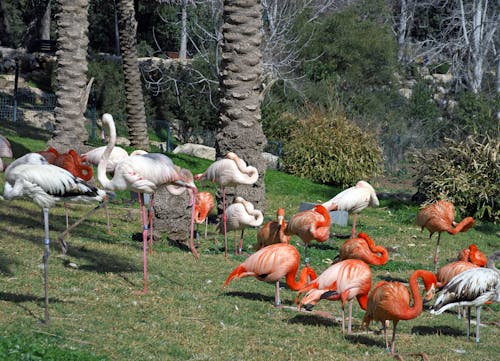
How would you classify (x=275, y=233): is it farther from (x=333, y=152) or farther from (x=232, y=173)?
(x=333, y=152)

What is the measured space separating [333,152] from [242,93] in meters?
7.81

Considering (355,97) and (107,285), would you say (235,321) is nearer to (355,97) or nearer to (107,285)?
(107,285)

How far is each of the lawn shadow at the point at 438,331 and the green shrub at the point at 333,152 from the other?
1309cm

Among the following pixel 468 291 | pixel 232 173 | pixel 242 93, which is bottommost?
pixel 468 291

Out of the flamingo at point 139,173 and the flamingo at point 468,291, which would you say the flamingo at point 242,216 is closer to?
the flamingo at point 139,173

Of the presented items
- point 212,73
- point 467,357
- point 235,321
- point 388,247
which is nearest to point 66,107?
point 388,247

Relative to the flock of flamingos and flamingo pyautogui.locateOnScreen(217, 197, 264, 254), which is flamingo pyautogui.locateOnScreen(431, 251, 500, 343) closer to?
the flock of flamingos

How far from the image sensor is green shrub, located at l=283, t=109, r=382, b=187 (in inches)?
866

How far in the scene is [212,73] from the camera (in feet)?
101

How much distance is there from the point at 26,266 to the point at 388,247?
658 centimetres

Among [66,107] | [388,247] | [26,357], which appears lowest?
[388,247]

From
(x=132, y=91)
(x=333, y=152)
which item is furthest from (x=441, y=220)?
(x=132, y=91)

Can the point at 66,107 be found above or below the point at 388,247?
above

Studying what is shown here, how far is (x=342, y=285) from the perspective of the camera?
7879 millimetres
